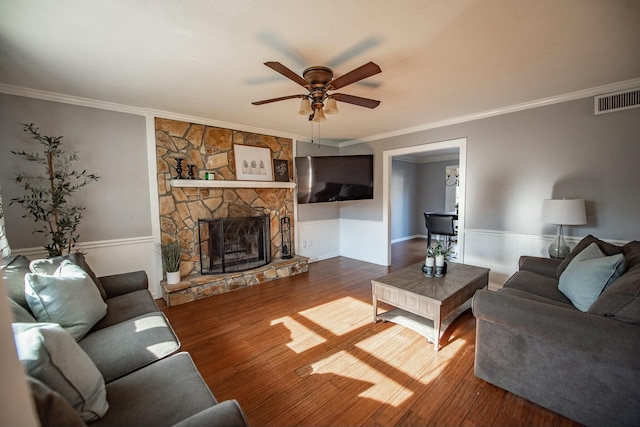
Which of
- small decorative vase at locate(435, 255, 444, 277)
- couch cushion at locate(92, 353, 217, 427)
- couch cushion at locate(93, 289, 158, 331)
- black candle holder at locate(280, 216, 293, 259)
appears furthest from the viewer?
black candle holder at locate(280, 216, 293, 259)

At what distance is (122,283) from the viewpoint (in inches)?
91.7

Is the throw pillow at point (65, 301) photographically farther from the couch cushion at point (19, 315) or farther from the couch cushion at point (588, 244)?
the couch cushion at point (588, 244)

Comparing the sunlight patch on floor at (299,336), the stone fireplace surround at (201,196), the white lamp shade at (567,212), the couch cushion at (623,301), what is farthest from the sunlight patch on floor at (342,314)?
the white lamp shade at (567,212)

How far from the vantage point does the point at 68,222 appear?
2600mm

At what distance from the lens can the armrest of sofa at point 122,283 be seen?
7.44 feet

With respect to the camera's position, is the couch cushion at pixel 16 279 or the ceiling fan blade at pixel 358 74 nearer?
the couch cushion at pixel 16 279

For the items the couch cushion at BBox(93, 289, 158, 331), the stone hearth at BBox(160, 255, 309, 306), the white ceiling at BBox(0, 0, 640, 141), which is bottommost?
the stone hearth at BBox(160, 255, 309, 306)

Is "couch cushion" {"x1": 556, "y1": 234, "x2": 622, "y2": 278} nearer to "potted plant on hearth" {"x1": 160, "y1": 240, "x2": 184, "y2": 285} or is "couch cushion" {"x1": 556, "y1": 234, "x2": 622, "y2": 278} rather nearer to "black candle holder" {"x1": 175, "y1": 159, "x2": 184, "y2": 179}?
"potted plant on hearth" {"x1": 160, "y1": 240, "x2": 184, "y2": 285}

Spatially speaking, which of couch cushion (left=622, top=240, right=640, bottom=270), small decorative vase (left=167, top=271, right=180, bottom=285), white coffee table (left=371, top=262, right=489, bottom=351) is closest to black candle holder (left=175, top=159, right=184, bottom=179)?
small decorative vase (left=167, top=271, right=180, bottom=285)

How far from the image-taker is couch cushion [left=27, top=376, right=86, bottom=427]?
0.69 m

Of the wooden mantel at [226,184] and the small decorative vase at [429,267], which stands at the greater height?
the wooden mantel at [226,184]

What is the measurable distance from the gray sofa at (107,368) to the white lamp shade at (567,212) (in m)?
3.21

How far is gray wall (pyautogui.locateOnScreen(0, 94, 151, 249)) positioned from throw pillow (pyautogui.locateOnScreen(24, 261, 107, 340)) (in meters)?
1.36

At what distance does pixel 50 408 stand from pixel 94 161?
3.05 meters
